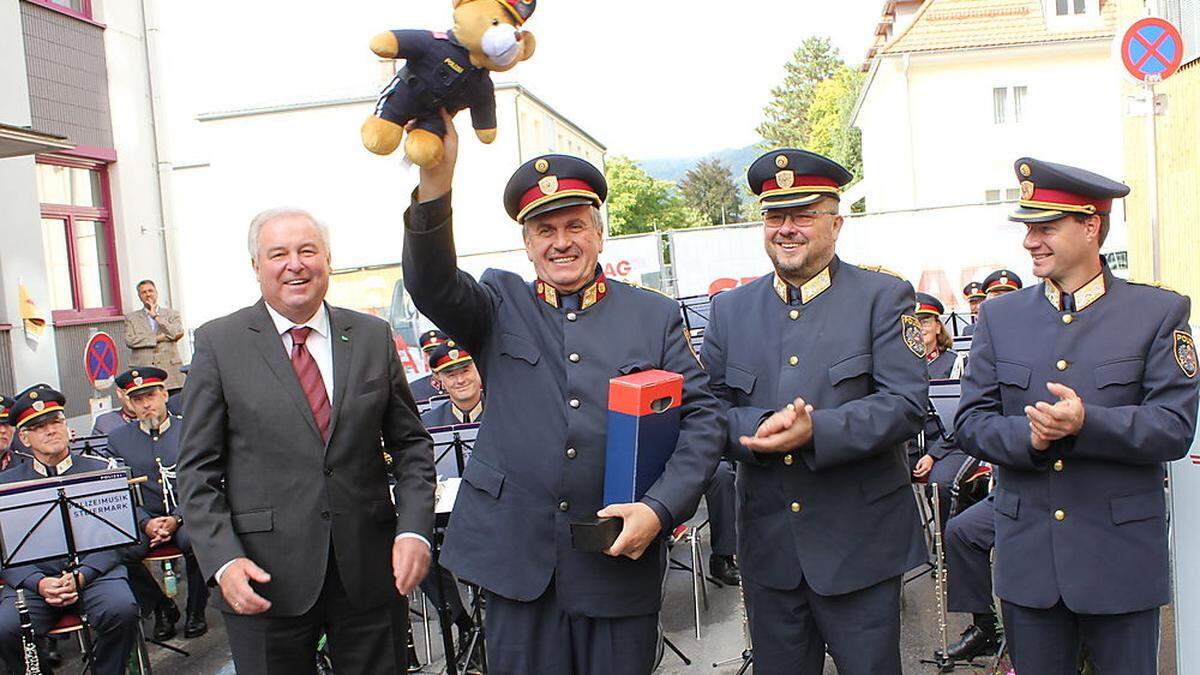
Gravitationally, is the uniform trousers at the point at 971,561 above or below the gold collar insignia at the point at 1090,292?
below

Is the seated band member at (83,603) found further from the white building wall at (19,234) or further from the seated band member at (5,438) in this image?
the white building wall at (19,234)

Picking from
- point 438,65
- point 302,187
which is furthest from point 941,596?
point 302,187

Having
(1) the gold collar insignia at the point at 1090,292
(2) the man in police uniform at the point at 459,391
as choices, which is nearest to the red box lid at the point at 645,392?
(1) the gold collar insignia at the point at 1090,292

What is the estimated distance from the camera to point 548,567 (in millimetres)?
2713

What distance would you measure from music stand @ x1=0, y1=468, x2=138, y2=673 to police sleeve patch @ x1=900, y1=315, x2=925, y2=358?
14.0 feet

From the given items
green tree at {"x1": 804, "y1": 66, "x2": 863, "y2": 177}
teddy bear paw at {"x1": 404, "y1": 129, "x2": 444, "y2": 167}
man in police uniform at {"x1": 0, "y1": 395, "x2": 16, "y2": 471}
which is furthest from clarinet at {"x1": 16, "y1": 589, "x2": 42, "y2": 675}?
green tree at {"x1": 804, "y1": 66, "x2": 863, "y2": 177}

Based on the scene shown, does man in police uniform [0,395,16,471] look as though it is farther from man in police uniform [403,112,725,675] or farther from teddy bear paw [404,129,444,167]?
teddy bear paw [404,129,444,167]

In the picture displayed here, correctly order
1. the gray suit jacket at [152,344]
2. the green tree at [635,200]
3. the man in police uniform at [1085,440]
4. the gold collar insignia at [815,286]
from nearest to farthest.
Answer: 1. the man in police uniform at [1085,440]
2. the gold collar insignia at [815,286]
3. the gray suit jacket at [152,344]
4. the green tree at [635,200]

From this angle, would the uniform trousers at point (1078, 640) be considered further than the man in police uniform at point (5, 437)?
No

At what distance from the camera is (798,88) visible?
8175 cm

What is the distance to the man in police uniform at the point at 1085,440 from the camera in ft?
10.1

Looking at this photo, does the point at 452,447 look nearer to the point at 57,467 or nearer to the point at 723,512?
the point at 723,512

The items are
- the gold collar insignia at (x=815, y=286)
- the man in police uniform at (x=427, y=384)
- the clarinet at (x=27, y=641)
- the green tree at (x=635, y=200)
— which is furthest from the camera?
the green tree at (x=635, y=200)

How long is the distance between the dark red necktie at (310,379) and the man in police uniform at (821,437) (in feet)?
4.16
